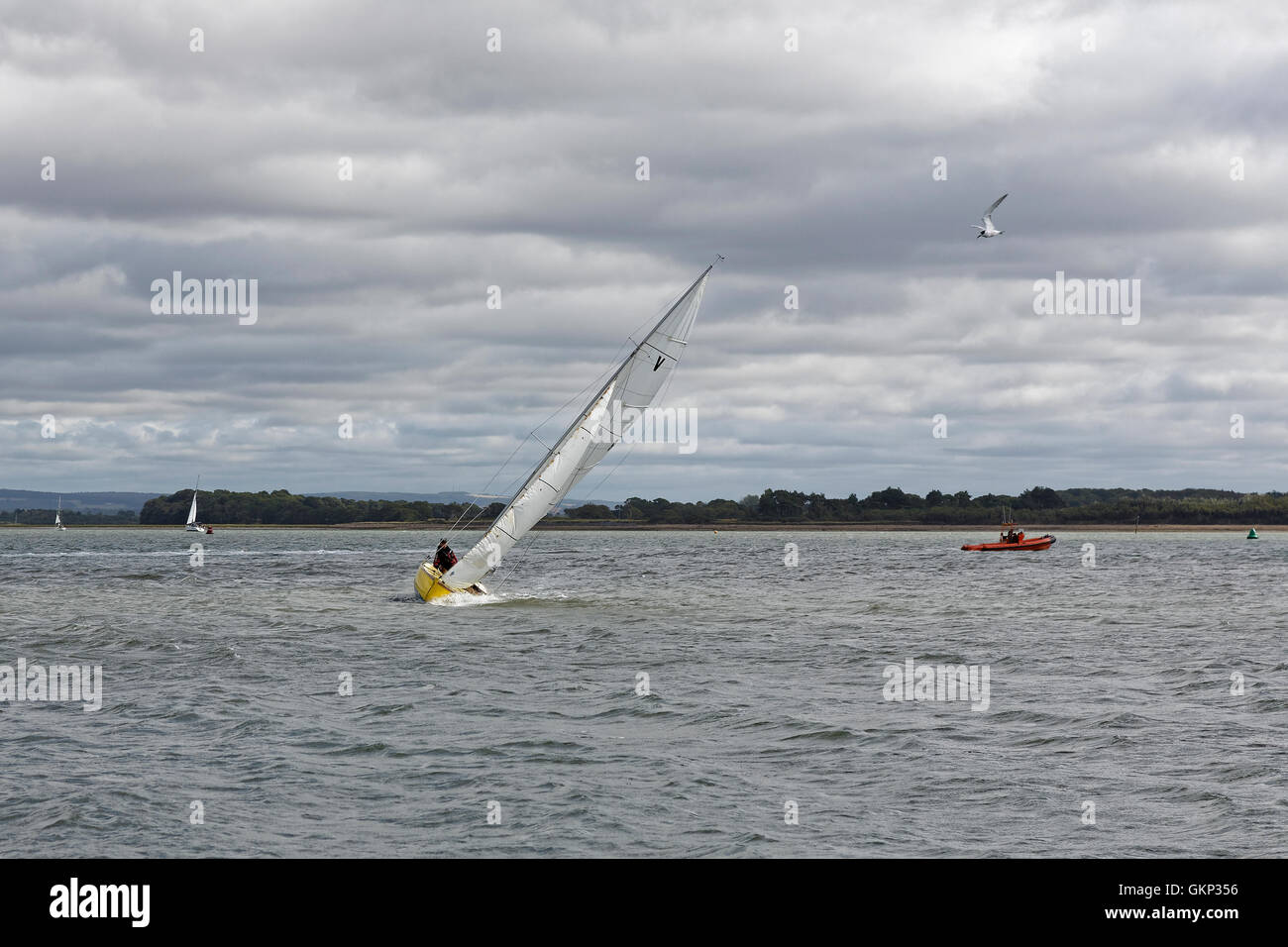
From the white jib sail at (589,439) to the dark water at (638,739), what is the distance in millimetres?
5340

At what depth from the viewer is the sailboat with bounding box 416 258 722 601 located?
45.4 meters

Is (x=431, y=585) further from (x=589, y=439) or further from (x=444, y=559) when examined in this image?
(x=589, y=439)

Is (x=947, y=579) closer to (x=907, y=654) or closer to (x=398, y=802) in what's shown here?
(x=907, y=654)

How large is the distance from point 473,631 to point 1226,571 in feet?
230

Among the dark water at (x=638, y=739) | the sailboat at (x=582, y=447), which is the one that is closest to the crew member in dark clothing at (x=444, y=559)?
the sailboat at (x=582, y=447)

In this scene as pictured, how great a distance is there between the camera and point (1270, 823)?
597 inches

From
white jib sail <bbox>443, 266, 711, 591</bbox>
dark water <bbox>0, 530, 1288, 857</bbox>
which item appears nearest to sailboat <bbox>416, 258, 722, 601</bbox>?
white jib sail <bbox>443, 266, 711, 591</bbox>

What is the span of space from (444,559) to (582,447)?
9.28 m

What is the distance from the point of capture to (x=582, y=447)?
48.4 meters

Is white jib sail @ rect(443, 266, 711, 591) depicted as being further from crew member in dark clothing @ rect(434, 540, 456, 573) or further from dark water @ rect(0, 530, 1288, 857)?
dark water @ rect(0, 530, 1288, 857)

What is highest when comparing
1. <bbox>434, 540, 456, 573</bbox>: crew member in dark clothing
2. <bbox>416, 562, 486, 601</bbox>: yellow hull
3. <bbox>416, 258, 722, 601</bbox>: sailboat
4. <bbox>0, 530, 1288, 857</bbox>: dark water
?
<bbox>416, 258, 722, 601</bbox>: sailboat

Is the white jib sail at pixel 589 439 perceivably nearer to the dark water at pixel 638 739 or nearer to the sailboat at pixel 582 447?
the sailboat at pixel 582 447
